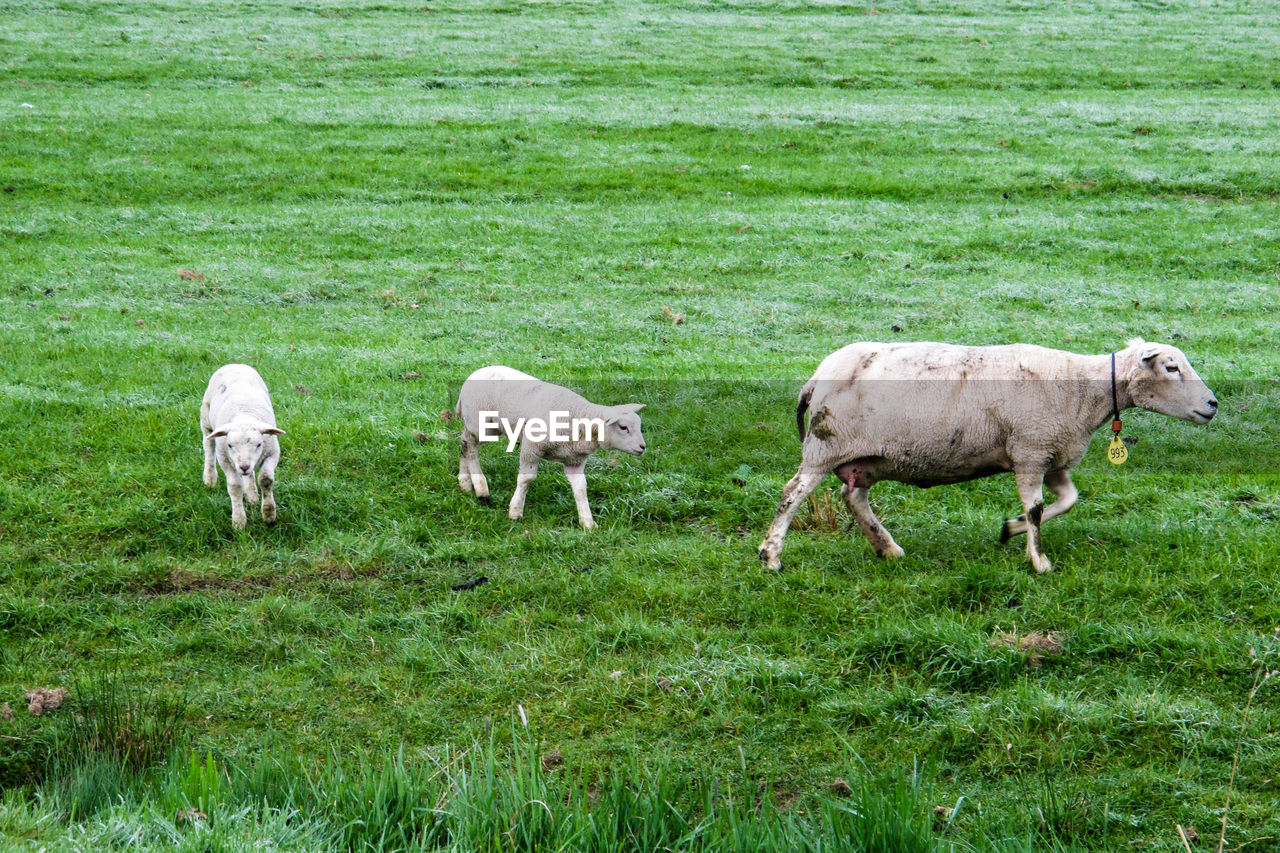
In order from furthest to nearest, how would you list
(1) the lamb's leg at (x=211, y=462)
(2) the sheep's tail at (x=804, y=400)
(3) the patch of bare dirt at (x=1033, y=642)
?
(1) the lamb's leg at (x=211, y=462), (2) the sheep's tail at (x=804, y=400), (3) the patch of bare dirt at (x=1033, y=642)

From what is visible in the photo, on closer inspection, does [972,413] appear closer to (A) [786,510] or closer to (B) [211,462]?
(A) [786,510]

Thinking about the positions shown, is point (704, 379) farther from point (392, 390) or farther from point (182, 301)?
point (182, 301)

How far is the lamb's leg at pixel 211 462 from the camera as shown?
30.7 feet

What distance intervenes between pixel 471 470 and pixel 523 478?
0.56 metres

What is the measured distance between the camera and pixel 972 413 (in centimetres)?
766

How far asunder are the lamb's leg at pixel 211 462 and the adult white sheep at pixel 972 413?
15.2 ft

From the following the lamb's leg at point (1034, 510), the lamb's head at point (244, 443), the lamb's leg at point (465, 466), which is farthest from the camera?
the lamb's leg at point (465, 466)

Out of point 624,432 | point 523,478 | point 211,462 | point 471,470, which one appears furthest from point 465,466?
point 211,462

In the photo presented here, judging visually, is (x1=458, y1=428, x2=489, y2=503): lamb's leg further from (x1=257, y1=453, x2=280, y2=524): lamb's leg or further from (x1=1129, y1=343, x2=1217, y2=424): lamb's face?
(x1=1129, y1=343, x2=1217, y2=424): lamb's face

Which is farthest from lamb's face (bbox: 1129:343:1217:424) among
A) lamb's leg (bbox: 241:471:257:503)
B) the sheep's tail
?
lamb's leg (bbox: 241:471:257:503)

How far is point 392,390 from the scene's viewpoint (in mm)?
11859

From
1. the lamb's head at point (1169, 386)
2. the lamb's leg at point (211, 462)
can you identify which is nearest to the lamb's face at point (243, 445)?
the lamb's leg at point (211, 462)

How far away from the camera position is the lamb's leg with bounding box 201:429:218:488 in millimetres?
9344

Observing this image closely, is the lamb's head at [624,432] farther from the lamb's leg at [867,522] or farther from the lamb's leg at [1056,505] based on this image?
the lamb's leg at [1056,505]
